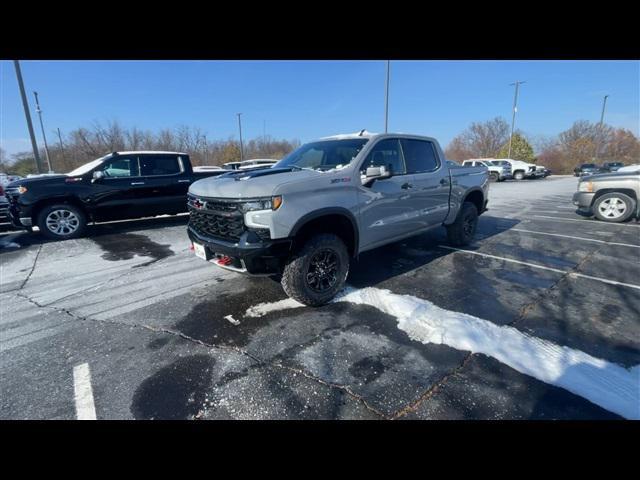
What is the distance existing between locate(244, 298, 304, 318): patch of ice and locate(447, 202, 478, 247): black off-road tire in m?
3.61

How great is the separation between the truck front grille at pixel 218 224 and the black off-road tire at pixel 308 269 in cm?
63

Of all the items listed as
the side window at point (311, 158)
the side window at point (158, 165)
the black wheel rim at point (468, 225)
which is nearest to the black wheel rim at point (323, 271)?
the side window at point (311, 158)

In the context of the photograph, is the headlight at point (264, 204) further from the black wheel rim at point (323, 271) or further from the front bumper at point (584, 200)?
the front bumper at point (584, 200)

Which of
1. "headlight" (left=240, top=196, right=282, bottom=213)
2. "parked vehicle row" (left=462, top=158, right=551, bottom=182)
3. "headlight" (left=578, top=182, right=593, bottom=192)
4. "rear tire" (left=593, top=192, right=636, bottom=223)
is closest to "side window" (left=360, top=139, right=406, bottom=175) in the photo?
"headlight" (left=240, top=196, right=282, bottom=213)

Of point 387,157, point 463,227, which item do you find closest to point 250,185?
point 387,157

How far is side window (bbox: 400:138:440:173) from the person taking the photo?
14.5 feet

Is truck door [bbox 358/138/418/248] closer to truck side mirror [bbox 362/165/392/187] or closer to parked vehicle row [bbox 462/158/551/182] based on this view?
truck side mirror [bbox 362/165/392/187]

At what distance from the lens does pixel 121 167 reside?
708 cm

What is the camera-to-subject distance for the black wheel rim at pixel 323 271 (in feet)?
11.0

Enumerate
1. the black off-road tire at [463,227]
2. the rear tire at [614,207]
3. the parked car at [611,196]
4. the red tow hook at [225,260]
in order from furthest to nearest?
1. the rear tire at [614,207]
2. the parked car at [611,196]
3. the black off-road tire at [463,227]
4. the red tow hook at [225,260]

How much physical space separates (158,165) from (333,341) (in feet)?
22.4

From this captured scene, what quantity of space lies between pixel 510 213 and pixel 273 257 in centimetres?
978
